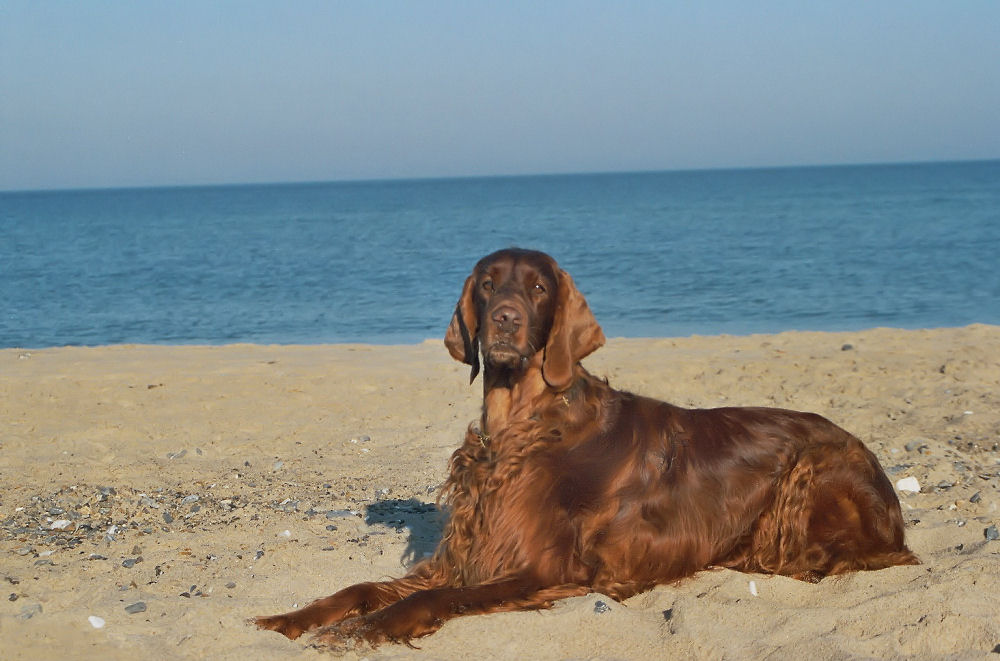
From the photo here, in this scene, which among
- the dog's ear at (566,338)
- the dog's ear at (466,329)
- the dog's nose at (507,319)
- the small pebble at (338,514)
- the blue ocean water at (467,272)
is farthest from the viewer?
Result: the blue ocean water at (467,272)

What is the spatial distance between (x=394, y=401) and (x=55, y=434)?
2.99 meters

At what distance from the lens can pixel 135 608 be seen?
15.5 feet

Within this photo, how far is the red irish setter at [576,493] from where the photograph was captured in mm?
4434

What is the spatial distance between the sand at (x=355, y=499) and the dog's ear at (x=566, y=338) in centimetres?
97

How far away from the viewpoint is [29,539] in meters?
6.04

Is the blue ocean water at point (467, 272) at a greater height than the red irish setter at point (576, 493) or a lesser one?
lesser

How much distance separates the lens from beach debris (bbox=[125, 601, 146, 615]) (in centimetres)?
470

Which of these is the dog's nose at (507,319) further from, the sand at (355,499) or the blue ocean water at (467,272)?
the blue ocean water at (467,272)

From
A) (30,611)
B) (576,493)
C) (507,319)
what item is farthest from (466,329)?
(30,611)

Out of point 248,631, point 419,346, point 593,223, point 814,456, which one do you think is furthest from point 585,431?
point 593,223

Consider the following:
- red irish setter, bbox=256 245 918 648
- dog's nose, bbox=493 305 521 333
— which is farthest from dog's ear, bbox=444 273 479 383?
dog's nose, bbox=493 305 521 333

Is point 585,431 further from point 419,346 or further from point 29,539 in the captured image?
point 419,346

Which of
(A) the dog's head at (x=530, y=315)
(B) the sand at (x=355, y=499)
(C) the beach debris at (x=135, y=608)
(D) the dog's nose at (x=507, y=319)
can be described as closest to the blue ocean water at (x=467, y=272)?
(B) the sand at (x=355, y=499)

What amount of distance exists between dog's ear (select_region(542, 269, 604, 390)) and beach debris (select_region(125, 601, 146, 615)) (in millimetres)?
2111
